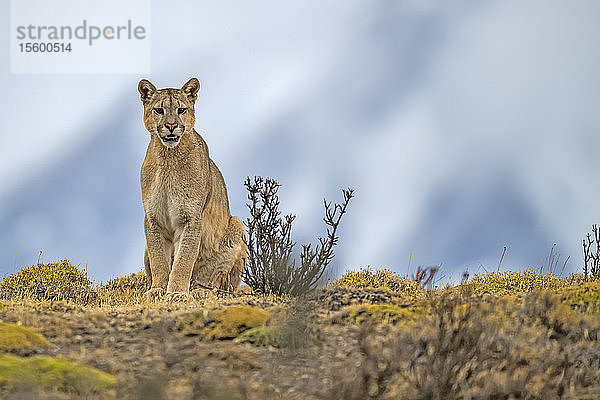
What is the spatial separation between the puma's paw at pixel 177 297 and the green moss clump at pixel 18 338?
11.1 feet

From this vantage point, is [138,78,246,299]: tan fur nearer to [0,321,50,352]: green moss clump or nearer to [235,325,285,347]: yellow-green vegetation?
[0,321,50,352]: green moss clump

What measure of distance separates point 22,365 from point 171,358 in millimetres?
1093

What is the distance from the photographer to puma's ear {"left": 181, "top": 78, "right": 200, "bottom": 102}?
1039 cm

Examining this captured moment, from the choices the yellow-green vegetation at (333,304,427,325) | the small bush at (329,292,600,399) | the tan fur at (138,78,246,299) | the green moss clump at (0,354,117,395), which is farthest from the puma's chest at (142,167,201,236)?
the green moss clump at (0,354,117,395)

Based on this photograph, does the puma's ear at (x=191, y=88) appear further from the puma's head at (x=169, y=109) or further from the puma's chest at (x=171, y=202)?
the puma's chest at (x=171, y=202)

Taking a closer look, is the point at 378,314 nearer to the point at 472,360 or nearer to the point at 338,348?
the point at 338,348

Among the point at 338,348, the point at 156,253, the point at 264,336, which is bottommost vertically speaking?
the point at 338,348

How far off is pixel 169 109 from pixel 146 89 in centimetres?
61

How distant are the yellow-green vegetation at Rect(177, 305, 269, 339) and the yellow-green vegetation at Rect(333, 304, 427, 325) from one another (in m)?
0.82

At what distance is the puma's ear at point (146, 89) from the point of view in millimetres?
10398

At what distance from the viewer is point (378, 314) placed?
263 inches

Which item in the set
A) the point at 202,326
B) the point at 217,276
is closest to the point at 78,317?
the point at 202,326

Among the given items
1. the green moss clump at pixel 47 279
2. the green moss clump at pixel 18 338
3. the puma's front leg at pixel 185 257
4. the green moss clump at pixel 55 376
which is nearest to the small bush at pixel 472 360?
the green moss clump at pixel 55 376

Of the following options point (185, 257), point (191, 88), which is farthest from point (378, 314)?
point (191, 88)
